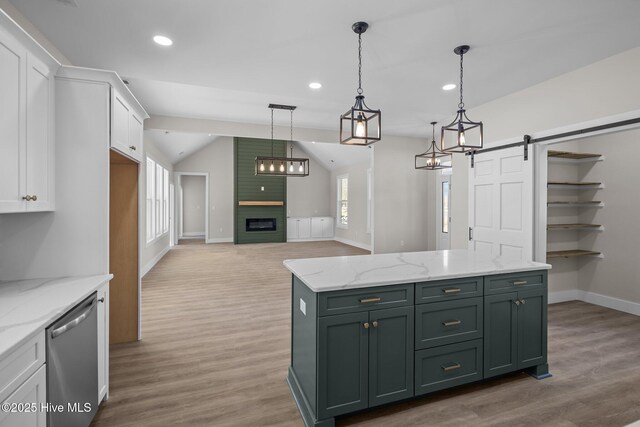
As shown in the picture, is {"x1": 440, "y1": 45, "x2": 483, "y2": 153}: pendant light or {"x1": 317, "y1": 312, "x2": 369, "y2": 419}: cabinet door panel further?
{"x1": 440, "y1": 45, "x2": 483, "y2": 153}: pendant light

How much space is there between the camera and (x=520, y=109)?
4.05 metres

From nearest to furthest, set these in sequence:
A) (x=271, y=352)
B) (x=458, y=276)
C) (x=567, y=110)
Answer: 1. (x=458, y=276)
2. (x=271, y=352)
3. (x=567, y=110)

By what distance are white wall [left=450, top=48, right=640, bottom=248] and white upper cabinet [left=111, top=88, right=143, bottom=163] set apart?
A: 4.33 metres

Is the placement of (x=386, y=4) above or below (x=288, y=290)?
above

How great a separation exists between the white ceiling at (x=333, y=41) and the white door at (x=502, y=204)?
37.6 inches

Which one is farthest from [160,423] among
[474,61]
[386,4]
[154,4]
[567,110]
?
[567,110]

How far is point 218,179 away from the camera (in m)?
10.7

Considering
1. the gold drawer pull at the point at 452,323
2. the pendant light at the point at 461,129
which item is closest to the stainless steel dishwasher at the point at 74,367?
the gold drawer pull at the point at 452,323

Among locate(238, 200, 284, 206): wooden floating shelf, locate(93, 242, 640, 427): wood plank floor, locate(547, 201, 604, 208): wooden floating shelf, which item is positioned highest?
locate(238, 200, 284, 206): wooden floating shelf

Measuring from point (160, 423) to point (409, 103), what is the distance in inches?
188

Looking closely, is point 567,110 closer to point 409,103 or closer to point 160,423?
point 409,103

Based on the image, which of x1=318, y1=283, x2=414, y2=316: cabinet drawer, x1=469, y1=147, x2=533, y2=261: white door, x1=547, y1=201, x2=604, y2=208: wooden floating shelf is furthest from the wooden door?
x1=547, y1=201, x2=604, y2=208: wooden floating shelf

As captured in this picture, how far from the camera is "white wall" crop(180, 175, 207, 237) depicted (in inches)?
473

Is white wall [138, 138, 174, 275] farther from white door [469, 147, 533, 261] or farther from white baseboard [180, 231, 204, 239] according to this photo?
white door [469, 147, 533, 261]
